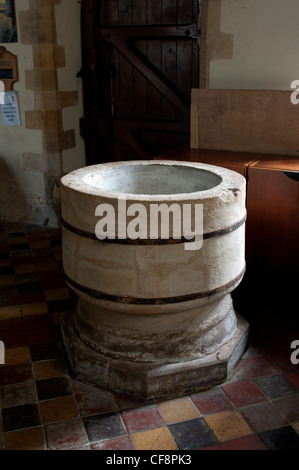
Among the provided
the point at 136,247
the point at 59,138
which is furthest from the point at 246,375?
the point at 59,138

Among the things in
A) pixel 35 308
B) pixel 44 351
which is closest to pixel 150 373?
pixel 44 351

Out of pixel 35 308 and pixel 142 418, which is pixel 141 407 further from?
pixel 35 308

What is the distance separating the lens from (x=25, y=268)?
3.88 m

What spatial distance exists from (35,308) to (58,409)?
1055 millimetres

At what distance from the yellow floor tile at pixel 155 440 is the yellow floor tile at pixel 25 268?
1.99m

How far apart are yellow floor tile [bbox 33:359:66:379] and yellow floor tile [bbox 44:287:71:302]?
750mm

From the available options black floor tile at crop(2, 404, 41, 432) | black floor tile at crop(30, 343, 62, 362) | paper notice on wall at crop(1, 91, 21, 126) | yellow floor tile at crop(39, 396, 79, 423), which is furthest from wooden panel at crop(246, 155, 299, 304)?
paper notice on wall at crop(1, 91, 21, 126)

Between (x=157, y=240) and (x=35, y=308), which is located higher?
(x=157, y=240)

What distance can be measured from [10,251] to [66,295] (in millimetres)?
1022

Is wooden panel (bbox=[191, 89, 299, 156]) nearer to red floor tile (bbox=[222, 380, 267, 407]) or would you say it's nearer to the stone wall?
the stone wall

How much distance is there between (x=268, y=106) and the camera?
3.43 metres

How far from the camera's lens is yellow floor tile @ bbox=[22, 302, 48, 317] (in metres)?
3.23
